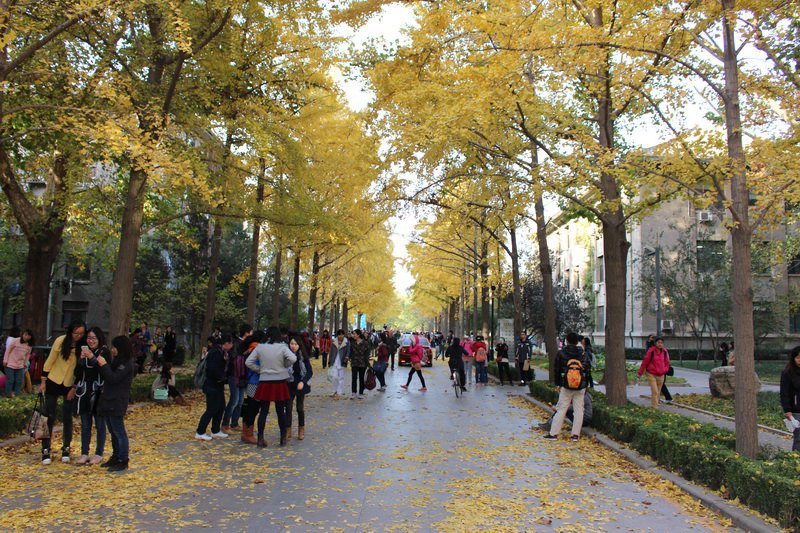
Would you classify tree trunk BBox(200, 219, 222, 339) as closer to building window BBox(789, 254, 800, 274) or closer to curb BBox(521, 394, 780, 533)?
curb BBox(521, 394, 780, 533)

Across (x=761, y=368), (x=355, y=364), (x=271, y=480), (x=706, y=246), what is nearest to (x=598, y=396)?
(x=355, y=364)

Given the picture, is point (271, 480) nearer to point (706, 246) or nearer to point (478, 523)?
point (478, 523)

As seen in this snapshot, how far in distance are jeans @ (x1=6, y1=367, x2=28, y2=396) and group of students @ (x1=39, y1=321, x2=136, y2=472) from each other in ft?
22.6

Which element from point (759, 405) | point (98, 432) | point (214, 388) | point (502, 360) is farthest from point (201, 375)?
point (502, 360)

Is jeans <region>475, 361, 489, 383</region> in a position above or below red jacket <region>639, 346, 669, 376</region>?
below

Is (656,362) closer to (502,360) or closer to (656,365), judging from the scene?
(656,365)

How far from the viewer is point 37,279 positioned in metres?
16.8

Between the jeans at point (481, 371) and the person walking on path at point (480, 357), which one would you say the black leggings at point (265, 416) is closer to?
the person walking on path at point (480, 357)

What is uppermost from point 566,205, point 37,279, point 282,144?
point 282,144

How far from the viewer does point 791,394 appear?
7367mm

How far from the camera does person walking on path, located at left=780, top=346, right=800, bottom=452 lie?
733 centimetres

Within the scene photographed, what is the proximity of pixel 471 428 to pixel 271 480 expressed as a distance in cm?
533

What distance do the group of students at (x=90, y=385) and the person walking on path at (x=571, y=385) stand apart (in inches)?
270

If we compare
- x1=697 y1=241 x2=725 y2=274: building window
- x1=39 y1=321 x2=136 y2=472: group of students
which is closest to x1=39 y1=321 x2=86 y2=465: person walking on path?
x1=39 y1=321 x2=136 y2=472: group of students
